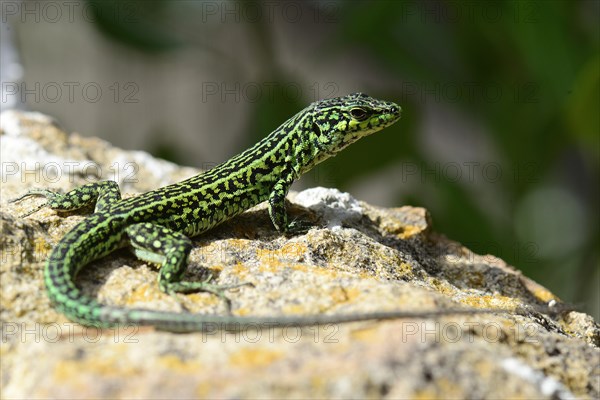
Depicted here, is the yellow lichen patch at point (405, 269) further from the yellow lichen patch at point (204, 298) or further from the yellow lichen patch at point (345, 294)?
the yellow lichen patch at point (204, 298)

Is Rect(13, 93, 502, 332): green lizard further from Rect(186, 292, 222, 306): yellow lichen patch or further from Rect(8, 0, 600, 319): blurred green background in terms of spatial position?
Rect(8, 0, 600, 319): blurred green background

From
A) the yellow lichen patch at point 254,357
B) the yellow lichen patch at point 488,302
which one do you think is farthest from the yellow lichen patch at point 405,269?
the yellow lichen patch at point 254,357

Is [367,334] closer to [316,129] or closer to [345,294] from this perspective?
[345,294]

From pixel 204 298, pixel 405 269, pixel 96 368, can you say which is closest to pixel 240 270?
pixel 204 298

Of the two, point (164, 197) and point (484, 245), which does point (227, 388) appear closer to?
point (164, 197)

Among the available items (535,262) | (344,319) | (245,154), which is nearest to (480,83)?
(535,262)

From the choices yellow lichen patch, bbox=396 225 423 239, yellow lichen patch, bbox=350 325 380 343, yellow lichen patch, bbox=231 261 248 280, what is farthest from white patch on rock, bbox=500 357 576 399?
yellow lichen patch, bbox=396 225 423 239
